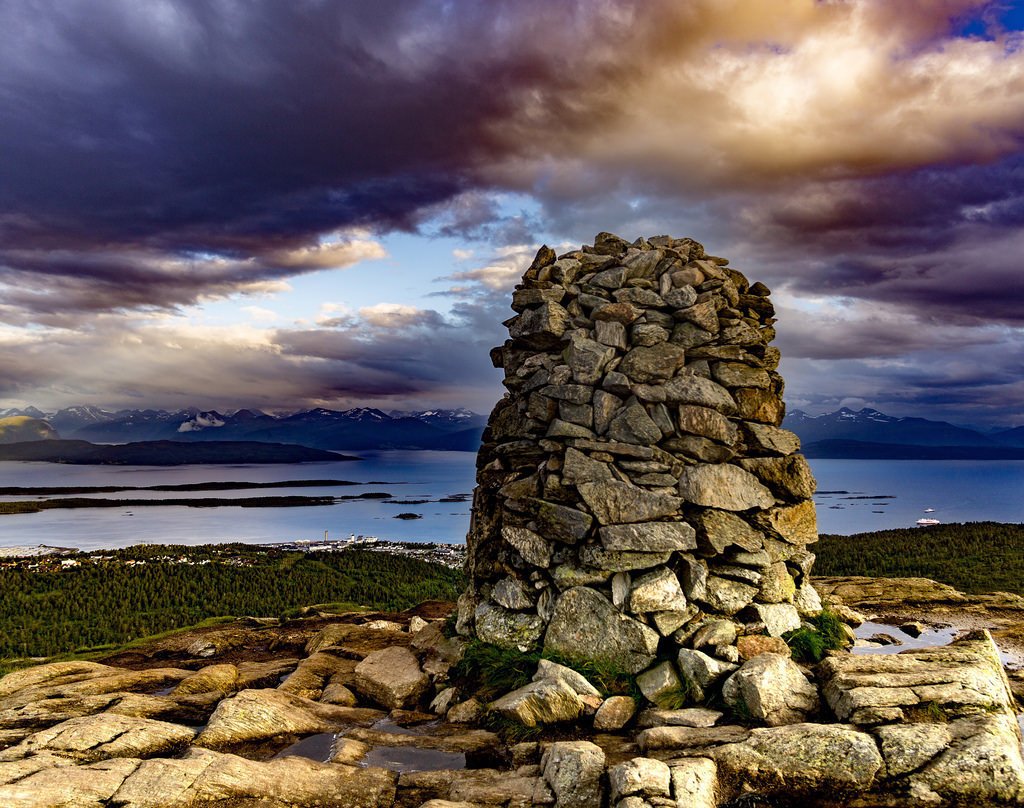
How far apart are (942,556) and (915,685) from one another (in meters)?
37.1

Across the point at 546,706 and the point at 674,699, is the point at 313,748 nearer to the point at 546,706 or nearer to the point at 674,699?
the point at 546,706

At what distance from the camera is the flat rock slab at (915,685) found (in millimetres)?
9422

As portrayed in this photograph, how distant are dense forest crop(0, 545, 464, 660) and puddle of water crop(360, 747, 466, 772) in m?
26.0

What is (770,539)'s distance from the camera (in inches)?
590

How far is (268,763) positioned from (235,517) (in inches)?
7199

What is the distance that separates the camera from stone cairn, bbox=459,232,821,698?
13477mm

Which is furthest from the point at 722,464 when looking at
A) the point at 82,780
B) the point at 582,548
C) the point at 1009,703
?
the point at 82,780


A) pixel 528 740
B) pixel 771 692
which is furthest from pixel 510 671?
pixel 771 692

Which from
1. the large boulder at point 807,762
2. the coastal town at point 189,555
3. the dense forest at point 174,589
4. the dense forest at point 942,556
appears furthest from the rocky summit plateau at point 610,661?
the coastal town at point 189,555

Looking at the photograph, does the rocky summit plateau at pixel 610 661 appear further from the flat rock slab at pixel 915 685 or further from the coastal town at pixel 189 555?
the coastal town at pixel 189 555

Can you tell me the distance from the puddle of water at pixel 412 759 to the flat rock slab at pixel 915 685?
6.29 m

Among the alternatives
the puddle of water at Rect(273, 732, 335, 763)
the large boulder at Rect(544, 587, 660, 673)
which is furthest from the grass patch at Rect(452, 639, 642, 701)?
the puddle of water at Rect(273, 732, 335, 763)

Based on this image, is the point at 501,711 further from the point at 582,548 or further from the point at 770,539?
the point at 770,539

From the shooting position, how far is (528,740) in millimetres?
10820
